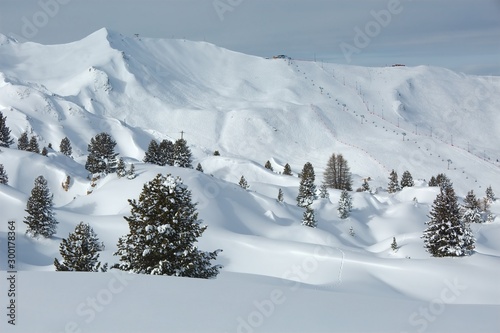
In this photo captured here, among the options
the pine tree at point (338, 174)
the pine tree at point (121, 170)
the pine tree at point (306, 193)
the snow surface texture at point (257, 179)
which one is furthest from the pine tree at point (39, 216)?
the pine tree at point (338, 174)

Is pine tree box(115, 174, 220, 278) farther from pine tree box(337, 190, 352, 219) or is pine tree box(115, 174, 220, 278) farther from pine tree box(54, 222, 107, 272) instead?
pine tree box(337, 190, 352, 219)

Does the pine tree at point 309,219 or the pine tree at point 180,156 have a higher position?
the pine tree at point 180,156

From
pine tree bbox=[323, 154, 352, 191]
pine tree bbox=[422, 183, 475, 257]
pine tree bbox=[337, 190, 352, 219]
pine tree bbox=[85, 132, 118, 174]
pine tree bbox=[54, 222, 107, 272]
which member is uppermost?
pine tree bbox=[323, 154, 352, 191]

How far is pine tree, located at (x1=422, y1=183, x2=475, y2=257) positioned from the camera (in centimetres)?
2483

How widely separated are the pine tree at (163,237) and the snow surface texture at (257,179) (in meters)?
2.94

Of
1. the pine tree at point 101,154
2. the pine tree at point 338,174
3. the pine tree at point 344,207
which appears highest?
the pine tree at point 338,174

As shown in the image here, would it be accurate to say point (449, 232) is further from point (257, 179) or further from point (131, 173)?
point (257, 179)

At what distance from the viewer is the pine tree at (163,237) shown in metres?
13.9

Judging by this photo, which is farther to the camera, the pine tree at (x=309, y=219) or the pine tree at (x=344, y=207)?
the pine tree at (x=344, y=207)

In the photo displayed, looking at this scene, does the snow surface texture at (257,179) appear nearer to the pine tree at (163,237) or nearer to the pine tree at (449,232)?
the pine tree at (449,232)

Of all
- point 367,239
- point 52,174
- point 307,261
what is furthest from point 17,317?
point 52,174

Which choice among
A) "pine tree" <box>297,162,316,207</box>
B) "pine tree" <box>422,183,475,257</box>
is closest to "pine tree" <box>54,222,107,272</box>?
"pine tree" <box>422,183,475,257</box>

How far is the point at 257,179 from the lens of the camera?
72.9 m

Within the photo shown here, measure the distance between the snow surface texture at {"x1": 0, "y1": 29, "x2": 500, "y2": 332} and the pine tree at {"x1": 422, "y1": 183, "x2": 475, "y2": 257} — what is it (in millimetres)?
1406
